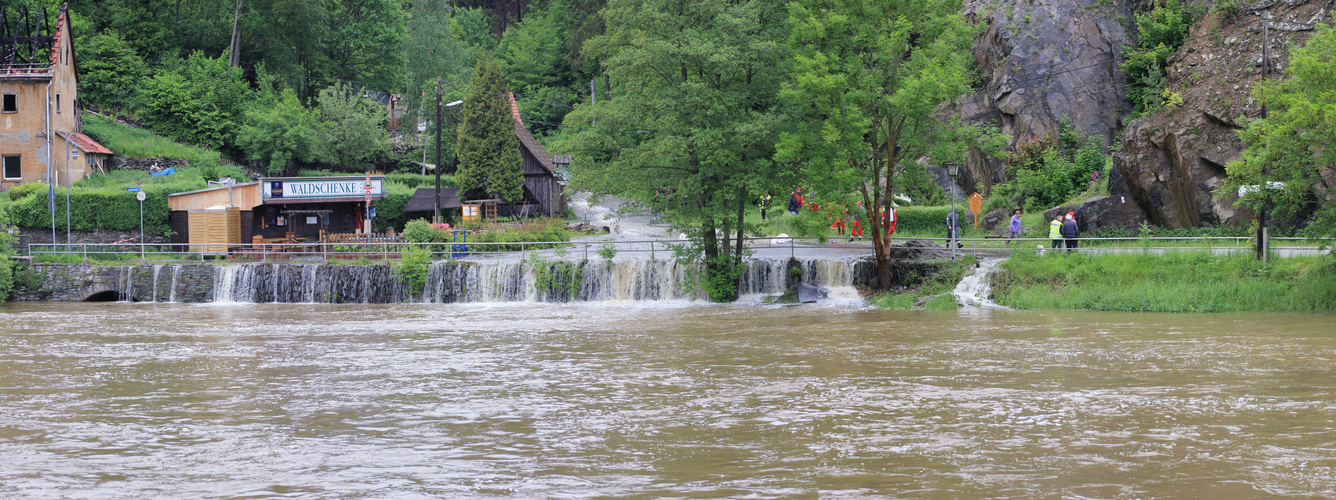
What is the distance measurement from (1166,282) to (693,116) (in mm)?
12827

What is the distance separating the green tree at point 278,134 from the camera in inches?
2160

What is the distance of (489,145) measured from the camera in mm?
50906

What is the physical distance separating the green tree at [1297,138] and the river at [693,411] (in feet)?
9.32

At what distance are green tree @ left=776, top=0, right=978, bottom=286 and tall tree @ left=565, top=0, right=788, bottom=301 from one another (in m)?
1.15

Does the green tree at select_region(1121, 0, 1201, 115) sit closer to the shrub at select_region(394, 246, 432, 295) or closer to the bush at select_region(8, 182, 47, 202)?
the shrub at select_region(394, 246, 432, 295)

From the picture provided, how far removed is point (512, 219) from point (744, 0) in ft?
74.7

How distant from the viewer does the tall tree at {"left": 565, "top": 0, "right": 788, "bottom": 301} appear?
28.5 meters

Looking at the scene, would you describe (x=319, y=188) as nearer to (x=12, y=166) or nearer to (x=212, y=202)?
(x=212, y=202)

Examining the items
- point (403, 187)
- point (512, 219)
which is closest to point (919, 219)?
point (512, 219)

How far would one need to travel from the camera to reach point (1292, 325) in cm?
2080

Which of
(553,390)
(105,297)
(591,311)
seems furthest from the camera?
(105,297)

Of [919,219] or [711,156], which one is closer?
[711,156]

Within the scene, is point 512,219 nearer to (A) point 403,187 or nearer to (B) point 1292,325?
(A) point 403,187

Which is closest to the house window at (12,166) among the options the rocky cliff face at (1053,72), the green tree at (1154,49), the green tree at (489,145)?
the green tree at (489,145)
